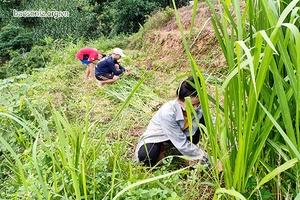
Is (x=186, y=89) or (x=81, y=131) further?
(x=186, y=89)

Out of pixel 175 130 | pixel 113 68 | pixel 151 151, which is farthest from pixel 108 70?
pixel 175 130

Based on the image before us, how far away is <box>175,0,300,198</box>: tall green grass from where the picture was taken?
0.92 meters

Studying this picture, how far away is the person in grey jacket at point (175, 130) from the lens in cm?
184

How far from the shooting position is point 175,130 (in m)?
2.05

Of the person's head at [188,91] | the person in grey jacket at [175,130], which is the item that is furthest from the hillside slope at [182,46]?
the person's head at [188,91]

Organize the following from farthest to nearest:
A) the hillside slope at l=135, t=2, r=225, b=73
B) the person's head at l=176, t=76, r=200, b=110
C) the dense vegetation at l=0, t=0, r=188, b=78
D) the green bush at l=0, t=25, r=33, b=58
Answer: the green bush at l=0, t=25, r=33, b=58, the dense vegetation at l=0, t=0, r=188, b=78, the hillside slope at l=135, t=2, r=225, b=73, the person's head at l=176, t=76, r=200, b=110

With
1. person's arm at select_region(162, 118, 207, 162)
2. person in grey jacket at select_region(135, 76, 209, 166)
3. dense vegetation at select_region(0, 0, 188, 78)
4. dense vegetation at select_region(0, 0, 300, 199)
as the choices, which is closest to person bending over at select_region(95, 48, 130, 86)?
dense vegetation at select_region(0, 0, 300, 199)

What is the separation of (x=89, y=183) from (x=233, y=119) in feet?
2.51

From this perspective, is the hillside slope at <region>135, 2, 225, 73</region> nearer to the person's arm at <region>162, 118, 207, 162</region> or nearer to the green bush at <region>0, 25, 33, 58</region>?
the person's arm at <region>162, 118, 207, 162</region>

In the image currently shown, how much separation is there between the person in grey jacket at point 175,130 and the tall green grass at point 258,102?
64cm

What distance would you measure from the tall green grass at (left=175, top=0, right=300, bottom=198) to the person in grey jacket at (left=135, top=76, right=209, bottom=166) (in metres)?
0.64

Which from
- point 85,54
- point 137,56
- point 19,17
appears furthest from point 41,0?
point 85,54

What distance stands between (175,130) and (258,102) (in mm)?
1117

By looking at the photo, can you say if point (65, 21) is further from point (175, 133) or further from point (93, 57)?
point (175, 133)
